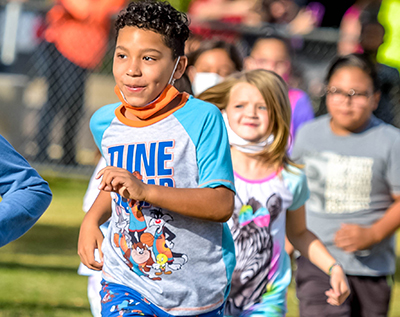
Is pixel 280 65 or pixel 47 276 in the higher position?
pixel 280 65

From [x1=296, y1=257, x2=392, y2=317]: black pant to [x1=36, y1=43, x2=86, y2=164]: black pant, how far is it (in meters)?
6.51

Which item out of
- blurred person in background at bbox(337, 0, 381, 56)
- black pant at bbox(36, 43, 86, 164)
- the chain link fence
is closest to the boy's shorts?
blurred person in background at bbox(337, 0, 381, 56)

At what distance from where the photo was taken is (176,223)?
2.54 meters

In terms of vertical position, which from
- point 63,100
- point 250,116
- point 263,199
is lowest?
point 63,100

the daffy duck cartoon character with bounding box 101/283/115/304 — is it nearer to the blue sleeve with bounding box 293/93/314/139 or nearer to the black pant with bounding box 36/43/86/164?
the blue sleeve with bounding box 293/93/314/139

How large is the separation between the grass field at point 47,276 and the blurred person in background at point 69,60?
5.85ft

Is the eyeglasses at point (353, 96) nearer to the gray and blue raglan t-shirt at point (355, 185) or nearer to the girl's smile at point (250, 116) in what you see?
the gray and blue raglan t-shirt at point (355, 185)

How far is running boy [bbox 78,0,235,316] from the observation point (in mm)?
2512

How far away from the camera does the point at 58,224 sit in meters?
8.38

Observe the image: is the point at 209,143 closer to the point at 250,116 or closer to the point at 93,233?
the point at 93,233

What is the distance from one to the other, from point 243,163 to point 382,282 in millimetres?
1415

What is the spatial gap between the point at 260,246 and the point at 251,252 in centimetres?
5

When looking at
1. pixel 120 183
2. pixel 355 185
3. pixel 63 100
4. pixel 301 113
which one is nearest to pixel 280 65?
pixel 301 113

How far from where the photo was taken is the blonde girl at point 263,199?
331 cm
